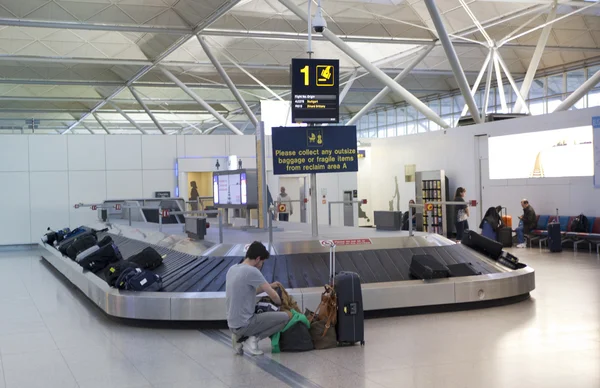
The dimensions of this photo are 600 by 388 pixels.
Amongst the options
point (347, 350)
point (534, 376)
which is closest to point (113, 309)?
point (347, 350)

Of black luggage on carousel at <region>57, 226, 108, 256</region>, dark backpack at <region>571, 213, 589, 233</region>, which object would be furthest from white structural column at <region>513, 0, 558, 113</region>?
black luggage on carousel at <region>57, 226, 108, 256</region>

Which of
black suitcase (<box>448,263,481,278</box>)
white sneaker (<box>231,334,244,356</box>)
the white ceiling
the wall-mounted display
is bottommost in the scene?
white sneaker (<box>231,334,244,356</box>)

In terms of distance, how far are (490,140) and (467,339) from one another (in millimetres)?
16233

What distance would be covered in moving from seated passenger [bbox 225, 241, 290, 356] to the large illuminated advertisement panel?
1476 centimetres

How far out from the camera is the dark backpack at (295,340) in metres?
7.88

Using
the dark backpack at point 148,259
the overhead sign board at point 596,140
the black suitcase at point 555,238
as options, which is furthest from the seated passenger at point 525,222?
the dark backpack at point 148,259

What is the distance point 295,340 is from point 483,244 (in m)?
5.50

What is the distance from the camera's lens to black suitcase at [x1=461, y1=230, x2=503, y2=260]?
12.1m

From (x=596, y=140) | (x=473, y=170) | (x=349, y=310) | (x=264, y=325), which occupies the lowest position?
(x=264, y=325)

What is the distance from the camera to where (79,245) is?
53.9 feet

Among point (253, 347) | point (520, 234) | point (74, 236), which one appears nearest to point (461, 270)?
point (253, 347)

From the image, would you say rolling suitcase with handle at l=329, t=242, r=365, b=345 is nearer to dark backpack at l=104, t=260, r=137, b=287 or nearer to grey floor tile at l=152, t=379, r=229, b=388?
grey floor tile at l=152, t=379, r=229, b=388

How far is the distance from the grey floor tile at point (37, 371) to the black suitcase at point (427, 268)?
5176mm

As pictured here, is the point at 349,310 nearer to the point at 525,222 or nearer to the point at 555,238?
the point at 555,238
